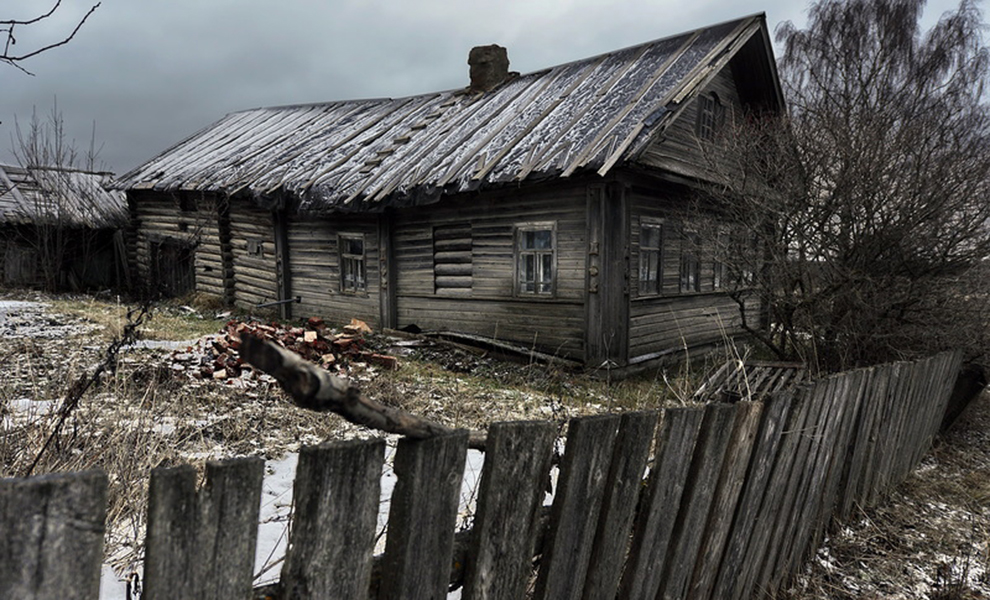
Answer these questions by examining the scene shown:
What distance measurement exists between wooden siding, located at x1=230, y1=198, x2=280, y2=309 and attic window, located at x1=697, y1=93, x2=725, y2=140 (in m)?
9.26

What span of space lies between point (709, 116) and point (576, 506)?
10427 millimetres

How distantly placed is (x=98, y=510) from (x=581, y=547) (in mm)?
1264

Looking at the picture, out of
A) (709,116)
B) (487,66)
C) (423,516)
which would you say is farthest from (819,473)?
(487,66)

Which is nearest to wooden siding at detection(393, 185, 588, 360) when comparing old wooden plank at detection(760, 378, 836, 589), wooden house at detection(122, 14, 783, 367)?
wooden house at detection(122, 14, 783, 367)

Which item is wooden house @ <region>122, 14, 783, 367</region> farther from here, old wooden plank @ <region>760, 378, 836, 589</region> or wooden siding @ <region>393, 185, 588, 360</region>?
old wooden plank @ <region>760, 378, 836, 589</region>

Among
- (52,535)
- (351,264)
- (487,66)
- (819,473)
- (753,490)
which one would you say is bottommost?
(819,473)

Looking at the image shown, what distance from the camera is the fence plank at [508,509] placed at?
144 cm

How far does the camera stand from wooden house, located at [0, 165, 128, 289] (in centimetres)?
1811

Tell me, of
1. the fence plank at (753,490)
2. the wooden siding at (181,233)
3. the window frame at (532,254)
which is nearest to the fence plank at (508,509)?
the fence plank at (753,490)

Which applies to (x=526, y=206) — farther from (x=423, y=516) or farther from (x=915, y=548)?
(x=423, y=516)

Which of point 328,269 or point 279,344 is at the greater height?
point 328,269

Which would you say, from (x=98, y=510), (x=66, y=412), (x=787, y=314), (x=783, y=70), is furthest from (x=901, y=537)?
(x=783, y=70)

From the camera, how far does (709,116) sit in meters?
10.6

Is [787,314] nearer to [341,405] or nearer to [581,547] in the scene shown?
[581,547]
